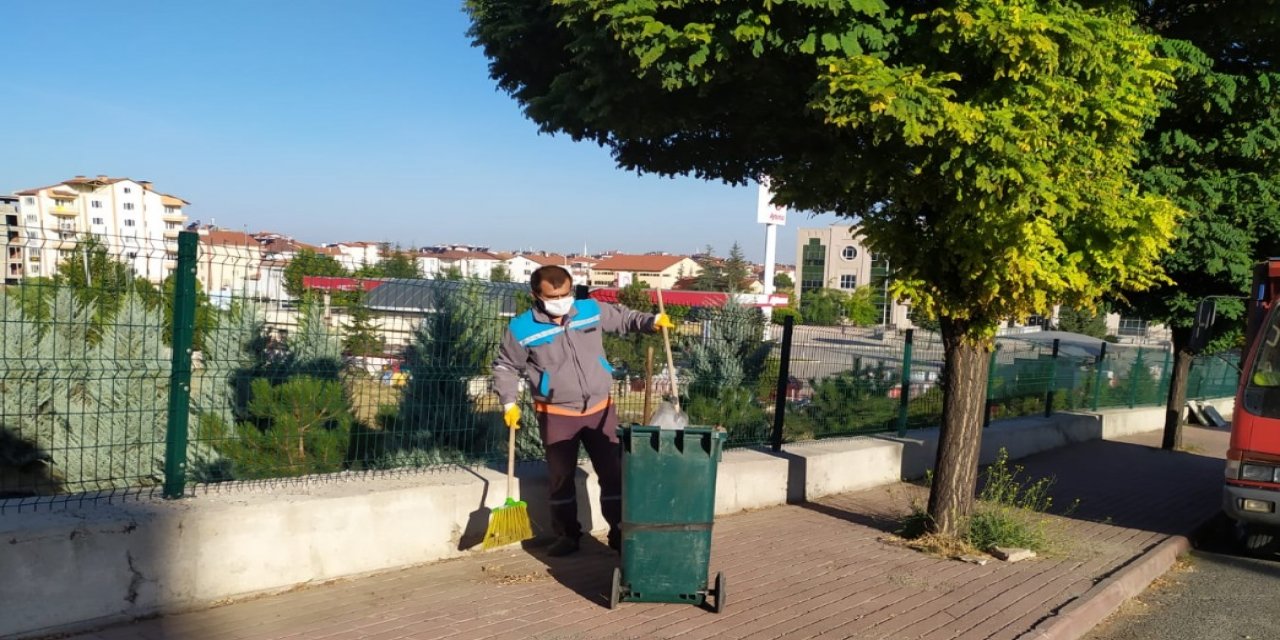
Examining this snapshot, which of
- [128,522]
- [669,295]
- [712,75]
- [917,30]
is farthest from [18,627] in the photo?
[669,295]

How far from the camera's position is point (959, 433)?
6.76 m

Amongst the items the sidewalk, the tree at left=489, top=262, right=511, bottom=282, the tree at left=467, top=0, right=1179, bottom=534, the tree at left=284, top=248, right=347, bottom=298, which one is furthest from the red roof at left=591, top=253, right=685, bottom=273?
the tree at left=284, top=248, right=347, bottom=298

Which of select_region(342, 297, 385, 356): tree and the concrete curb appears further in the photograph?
select_region(342, 297, 385, 356): tree

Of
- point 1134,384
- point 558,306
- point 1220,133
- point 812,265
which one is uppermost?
point 812,265

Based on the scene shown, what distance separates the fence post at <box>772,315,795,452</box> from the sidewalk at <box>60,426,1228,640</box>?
28.9 inches

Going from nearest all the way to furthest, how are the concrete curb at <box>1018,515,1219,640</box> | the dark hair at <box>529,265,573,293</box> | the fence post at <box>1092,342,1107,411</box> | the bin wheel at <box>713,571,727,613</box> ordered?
1. the bin wheel at <box>713,571,727,613</box>
2. the concrete curb at <box>1018,515,1219,640</box>
3. the dark hair at <box>529,265,573,293</box>
4. the fence post at <box>1092,342,1107,411</box>

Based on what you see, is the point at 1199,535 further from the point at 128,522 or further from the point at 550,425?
the point at 128,522

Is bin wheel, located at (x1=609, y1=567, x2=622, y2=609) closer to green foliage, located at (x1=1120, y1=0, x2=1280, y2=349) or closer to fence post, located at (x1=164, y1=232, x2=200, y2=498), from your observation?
fence post, located at (x1=164, y1=232, x2=200, y2=498)

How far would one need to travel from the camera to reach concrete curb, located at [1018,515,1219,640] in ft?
17.3

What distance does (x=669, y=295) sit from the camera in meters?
39.1

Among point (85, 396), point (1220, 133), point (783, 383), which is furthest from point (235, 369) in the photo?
point (1220, 133)

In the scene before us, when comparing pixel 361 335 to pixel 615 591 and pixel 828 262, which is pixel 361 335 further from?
pixel 828 262

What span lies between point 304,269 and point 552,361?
148cm

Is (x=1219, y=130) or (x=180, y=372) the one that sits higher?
(x=1219, y=130)
